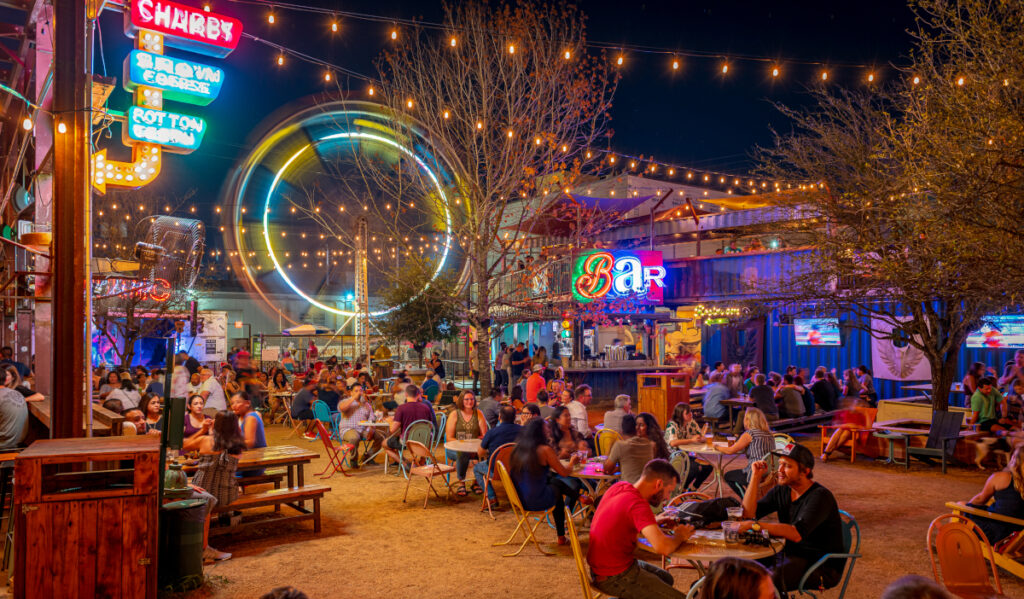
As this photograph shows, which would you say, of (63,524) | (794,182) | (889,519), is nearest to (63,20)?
(63,524)

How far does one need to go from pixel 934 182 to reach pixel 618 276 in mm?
10966

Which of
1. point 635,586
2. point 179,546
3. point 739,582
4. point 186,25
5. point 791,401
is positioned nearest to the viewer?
point 739,582

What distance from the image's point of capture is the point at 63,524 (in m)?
4.00

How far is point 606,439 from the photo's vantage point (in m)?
7.57

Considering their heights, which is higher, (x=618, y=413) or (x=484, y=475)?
(x=618, y=413)

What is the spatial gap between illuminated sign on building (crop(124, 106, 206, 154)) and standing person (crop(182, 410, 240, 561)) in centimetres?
418

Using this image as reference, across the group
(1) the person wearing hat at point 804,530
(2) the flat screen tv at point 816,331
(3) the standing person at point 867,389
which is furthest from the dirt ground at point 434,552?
(2) the flat screen tv at point 816,331

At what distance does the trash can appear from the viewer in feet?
15.5

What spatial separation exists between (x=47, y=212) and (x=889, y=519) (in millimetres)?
10528

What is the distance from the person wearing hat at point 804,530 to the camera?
12.0 feet

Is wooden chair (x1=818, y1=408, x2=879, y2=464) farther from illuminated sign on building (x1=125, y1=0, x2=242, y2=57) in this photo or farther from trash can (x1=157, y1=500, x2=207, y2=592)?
illuminated sign on building (x1=125, y1=0, x2=242, y2=57)

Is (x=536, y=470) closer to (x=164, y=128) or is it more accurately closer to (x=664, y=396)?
(x=164, y=128)

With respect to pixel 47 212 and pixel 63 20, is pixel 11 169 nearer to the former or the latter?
pixel 47 212

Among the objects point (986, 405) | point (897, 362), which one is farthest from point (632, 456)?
point (897, 362)
